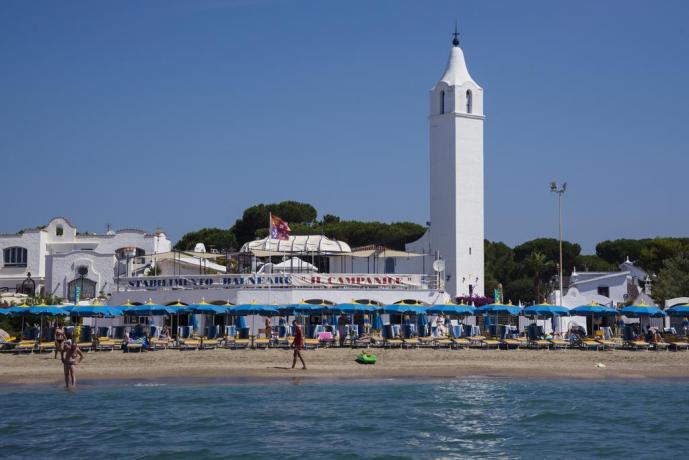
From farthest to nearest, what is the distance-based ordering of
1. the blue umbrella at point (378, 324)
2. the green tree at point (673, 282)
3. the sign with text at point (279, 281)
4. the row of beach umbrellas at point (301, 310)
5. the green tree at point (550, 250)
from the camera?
the green tree at point (550, 250), the green tree at point (673, 282), the sign with text at point (279, 281), the blue umbrella at point (378, 324), the row of beach umbrellas at point (301, 310)

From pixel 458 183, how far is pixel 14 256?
3700 centimetres

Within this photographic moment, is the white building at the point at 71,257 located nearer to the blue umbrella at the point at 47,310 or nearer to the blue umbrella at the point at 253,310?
Answer: the blue umbrella at the point at 47,310

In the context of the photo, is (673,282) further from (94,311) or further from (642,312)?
(94,311)

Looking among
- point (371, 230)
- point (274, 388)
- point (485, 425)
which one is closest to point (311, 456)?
point (485, 425)

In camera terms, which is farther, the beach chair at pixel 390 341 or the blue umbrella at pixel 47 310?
the beach chair at pixel 390 341

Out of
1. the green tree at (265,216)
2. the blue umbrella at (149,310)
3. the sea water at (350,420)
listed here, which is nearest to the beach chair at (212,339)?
the blue umbrella at (149,310)

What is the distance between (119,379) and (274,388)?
555 cm

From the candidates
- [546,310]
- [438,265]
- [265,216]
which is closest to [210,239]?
[265,216]

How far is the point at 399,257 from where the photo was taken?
53844 millimetres

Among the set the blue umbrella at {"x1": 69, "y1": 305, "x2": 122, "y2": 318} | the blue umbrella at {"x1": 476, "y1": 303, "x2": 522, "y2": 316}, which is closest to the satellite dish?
the blue umbrella at {"x1": 476, "y1": 303, "x2": 522, "y2": 316}

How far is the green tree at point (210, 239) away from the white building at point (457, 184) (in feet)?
115

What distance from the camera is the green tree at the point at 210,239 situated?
287 feet

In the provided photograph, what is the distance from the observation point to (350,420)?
2541 centimetres

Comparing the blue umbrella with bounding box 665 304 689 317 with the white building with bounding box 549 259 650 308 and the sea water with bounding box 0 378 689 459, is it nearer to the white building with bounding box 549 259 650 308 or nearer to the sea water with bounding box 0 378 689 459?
the sea water with bounding box 0 378 689 459
